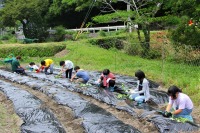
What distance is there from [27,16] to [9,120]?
23739 millimetres

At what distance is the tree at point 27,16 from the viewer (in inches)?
1116

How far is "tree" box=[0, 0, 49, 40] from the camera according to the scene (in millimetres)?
28358

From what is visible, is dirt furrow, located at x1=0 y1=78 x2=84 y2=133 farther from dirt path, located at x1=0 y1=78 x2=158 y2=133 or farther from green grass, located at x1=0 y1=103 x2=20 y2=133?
green grass, located at x1=0 y1=103 x2=20 y2=133

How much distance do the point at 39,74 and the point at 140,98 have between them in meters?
7.22

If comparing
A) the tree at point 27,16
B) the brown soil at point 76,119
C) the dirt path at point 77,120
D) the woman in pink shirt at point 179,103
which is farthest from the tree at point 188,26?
the tree at point 27,16

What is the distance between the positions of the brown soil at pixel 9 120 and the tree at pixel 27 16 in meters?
19.6

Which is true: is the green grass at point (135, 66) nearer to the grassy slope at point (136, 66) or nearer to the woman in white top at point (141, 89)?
the grassy slope at point (136, 66)

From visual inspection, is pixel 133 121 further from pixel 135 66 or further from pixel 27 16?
pixel 27 16

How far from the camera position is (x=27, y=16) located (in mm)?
29797

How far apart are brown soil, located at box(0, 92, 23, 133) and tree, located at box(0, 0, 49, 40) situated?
64.3ft

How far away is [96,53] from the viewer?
20.3 metres

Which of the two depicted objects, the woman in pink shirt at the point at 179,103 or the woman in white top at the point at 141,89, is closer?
the woman in pink shirt at the point at 179,103

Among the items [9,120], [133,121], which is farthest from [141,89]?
[9,120]

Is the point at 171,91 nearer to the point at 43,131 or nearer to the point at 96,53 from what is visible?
the point at 43,131
